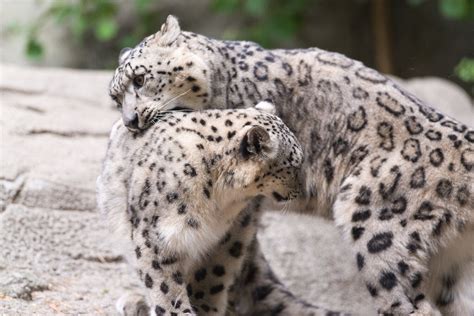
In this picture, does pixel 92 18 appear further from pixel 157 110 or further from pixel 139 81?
pixel 157 110

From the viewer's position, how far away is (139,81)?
5875 mm

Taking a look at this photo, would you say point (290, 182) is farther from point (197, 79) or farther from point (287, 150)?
point (197, 79)

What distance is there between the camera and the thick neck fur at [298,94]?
20.0 feet

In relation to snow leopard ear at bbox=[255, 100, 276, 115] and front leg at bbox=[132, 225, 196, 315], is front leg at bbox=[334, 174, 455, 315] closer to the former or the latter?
snow leopard ear at bbox=[255, 100, 276, 115]

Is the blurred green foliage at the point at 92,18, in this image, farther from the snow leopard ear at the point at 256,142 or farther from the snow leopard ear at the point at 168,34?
the snow leopard ear at the point at 256,142

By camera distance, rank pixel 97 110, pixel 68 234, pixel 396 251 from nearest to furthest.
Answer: pixel 396 251
pixel 68 234
pixel 97 110

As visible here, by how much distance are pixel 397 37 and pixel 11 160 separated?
9.63m

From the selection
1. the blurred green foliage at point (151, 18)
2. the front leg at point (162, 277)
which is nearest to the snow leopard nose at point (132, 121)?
the front leg at point (162, 277)

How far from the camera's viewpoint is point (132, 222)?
5.40 m

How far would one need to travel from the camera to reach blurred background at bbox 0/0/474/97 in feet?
42.8

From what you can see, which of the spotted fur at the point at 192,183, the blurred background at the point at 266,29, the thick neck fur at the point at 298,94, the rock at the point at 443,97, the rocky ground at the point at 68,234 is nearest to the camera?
the spotted fur at the point at 192,183

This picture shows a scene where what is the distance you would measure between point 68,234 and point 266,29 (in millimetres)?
6809

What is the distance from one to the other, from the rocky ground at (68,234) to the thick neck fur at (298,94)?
4.72 ft

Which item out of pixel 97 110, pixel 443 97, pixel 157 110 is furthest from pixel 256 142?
pixel 443 97
